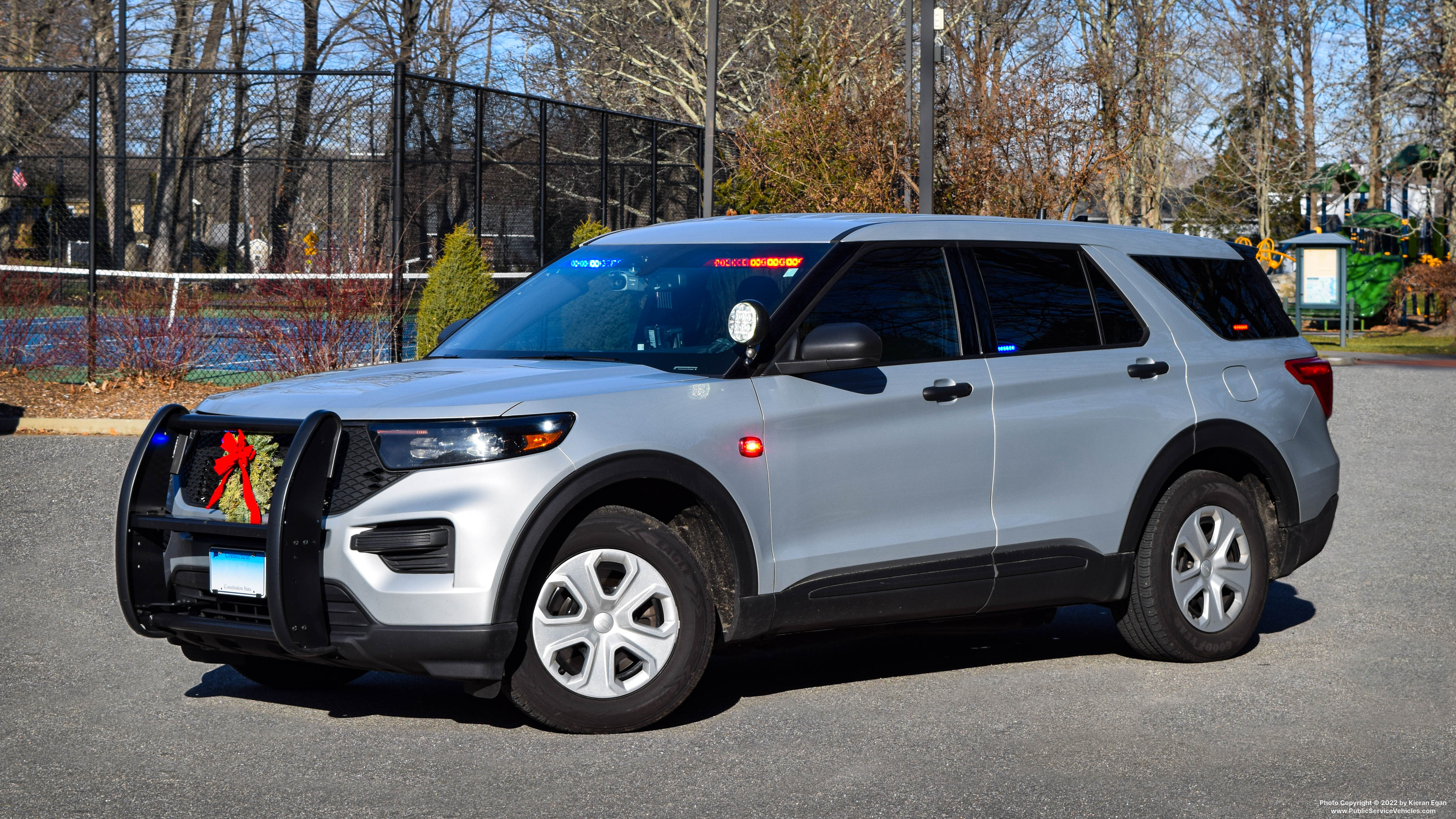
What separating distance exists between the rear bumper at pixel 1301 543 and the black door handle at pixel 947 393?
6.79ft

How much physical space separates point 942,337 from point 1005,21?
33.8 m

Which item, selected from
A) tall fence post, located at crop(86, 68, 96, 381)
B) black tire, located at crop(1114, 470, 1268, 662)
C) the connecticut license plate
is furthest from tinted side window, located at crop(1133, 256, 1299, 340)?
tall fence post, located at crop(86, 68, 96, 381)

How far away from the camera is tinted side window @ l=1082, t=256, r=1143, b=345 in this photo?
6621mm

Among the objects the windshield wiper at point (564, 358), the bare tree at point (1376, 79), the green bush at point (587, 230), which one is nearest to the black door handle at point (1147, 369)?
the windshield wiper at point (564, 358)

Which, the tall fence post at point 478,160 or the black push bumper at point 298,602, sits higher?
the tall fence post at point 478,160

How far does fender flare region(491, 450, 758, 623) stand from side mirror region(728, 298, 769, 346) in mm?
466

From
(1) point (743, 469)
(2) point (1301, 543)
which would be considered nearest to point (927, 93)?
(2) point (1301, 543)

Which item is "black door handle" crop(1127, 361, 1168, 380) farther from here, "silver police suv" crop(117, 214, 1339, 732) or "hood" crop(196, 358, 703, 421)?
"hood" crop(196, 358, 703, 421)

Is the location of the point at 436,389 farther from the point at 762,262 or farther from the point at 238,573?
the point at 762,262

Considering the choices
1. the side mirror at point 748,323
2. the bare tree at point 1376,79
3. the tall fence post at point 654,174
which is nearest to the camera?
the side mirror at point 748,323

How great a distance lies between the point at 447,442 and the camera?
4938 millimetres

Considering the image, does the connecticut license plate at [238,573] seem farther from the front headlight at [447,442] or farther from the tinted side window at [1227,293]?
the tinted side window at [1227,293]

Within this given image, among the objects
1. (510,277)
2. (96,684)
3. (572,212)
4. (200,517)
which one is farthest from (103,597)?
(572,212)

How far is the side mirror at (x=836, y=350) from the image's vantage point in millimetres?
5453
